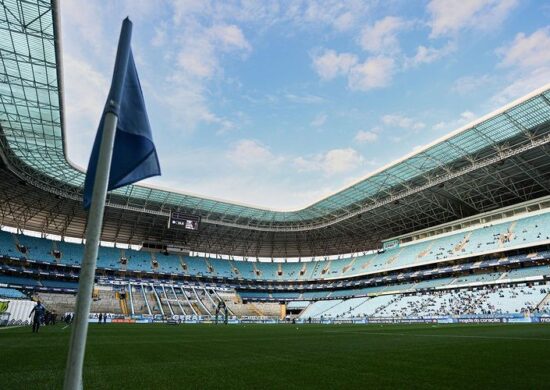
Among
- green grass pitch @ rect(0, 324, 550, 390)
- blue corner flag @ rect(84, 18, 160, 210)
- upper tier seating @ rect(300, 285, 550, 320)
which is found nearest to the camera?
blue corner flag @ rect(84, 18, 160, 210)

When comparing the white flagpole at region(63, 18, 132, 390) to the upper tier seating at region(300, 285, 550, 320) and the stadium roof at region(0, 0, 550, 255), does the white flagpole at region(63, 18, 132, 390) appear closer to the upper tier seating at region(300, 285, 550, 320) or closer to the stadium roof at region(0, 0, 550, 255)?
the stadium roof at region(0, 0, 550, 255)

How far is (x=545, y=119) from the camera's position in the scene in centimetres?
3086

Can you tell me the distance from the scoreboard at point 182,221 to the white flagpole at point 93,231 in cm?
4845

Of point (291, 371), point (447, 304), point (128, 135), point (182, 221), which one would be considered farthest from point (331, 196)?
point (128, 135)

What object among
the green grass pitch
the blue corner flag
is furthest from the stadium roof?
the blue corner flag

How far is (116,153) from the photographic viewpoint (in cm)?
362

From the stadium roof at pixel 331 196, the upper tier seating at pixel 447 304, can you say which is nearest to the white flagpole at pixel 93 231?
the stadium roof at pixel 331 196

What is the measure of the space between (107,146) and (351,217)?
5384 centimetres

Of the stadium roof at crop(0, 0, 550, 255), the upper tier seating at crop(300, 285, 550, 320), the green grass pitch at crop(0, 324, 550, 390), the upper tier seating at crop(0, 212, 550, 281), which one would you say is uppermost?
the stadium roof at crop(0, 0, 550, 255)

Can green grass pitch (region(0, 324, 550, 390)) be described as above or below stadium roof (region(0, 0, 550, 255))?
below

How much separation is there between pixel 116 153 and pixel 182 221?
4880 centimetres

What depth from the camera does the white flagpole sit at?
2.54 metres

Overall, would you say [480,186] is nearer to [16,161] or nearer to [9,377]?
[9,377]

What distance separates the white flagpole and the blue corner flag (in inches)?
0.9
